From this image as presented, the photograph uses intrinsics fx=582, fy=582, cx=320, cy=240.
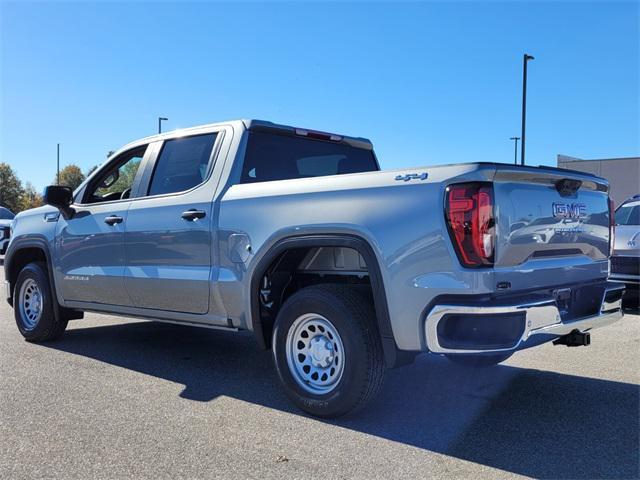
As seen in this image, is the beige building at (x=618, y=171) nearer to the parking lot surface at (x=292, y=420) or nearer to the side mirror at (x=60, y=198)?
the parking lot surface at (x=292, y=420)

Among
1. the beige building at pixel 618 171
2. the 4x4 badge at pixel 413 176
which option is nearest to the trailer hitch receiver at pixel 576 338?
the 4x4 badge at pixel 413 176

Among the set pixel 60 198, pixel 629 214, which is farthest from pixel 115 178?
pixel 629 214

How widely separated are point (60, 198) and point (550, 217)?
14.8 ft

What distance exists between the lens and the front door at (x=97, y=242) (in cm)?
523

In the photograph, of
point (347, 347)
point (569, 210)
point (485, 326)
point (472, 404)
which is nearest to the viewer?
point (485, 326)

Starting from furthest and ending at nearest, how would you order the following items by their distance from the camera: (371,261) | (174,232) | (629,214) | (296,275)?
(629,214), (174,232), (296,275), (371,261)

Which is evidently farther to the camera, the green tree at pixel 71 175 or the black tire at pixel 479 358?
the green tree at pixel 71 175

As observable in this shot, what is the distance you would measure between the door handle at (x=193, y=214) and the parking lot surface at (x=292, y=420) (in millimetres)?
1330

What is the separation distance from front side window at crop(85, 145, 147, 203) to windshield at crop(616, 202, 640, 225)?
711 cm

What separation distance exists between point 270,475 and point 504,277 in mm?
1647

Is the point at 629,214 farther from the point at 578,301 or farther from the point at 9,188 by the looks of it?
the point at 9,188

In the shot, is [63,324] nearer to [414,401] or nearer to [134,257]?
[134,257]

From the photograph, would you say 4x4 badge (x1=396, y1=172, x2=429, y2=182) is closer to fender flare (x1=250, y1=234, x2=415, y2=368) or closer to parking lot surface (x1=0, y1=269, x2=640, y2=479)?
fender flare (x1=250, y1=234, x2=415, y2=368)

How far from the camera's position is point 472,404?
416 cm
